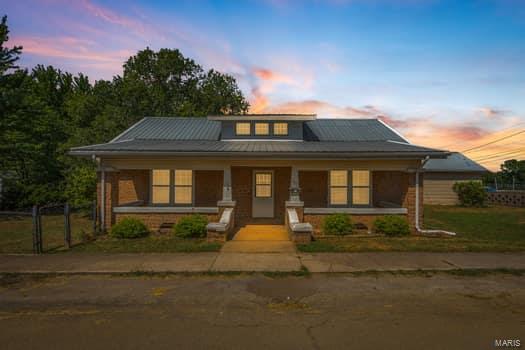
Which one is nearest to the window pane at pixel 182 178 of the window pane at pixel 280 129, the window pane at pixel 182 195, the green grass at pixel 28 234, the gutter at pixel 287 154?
the window pane at pixel 182 195

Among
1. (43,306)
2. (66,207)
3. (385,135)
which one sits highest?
(385,135)

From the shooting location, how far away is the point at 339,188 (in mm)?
13844

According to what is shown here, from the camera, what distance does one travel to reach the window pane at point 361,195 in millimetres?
13820

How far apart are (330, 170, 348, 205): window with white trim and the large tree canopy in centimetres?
1168

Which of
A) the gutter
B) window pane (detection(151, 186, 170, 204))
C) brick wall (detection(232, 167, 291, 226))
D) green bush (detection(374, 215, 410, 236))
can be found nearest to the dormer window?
brick wall (detection(232, 167, 291, 226))

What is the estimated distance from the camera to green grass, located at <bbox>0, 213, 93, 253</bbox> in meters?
10.1

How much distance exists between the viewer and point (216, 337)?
4.26 metres

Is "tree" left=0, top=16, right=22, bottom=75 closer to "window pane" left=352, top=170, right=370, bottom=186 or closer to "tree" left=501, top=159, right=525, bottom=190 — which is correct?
"window pane" left=352, top=170, right=370, bottom=186

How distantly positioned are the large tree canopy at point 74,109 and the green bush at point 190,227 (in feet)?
24.1

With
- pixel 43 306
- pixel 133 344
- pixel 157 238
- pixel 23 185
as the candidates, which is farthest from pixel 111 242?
pixel 23 185

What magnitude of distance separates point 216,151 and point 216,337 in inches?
319

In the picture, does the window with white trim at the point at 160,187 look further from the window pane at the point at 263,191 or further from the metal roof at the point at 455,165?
the metal roof at the point at 455,165

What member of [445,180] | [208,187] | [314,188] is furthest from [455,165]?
[208,187]

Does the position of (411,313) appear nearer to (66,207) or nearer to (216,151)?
(216,151)
